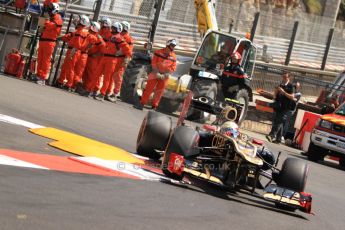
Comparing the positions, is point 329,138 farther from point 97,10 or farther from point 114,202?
point 114,202

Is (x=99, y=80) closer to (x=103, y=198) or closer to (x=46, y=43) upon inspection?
(x=46, y=43)

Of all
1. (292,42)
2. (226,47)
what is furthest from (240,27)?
(226,47)

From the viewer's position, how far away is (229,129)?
36.6ft

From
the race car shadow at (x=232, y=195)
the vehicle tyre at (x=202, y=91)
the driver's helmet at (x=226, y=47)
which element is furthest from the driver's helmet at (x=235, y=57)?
the race car shadow at (x=232, y=195)

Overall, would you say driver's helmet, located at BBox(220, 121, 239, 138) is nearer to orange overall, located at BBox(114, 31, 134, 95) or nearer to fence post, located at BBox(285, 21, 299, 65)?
orange overall, located at BBox(114, 31, 134, 95)

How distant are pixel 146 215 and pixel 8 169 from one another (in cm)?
156

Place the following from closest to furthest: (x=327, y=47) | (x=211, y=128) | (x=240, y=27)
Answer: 1. (x=211, y=128)
2. (x=240, y=27)
3. (x=327, y=47)

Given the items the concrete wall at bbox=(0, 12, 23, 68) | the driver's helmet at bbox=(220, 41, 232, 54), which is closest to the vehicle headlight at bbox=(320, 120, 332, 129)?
the driver's helmet at bbox=(220, 41, 232, 54)

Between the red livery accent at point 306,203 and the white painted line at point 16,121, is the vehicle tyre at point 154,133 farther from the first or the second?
the red livery accent at point 306,203

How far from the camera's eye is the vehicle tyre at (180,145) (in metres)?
10.8

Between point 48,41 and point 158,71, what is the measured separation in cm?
287

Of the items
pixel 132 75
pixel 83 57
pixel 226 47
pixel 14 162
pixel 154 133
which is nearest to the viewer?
pixel 14 162

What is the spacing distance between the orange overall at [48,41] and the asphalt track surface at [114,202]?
20.9ft

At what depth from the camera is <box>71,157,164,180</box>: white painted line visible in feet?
34.5
